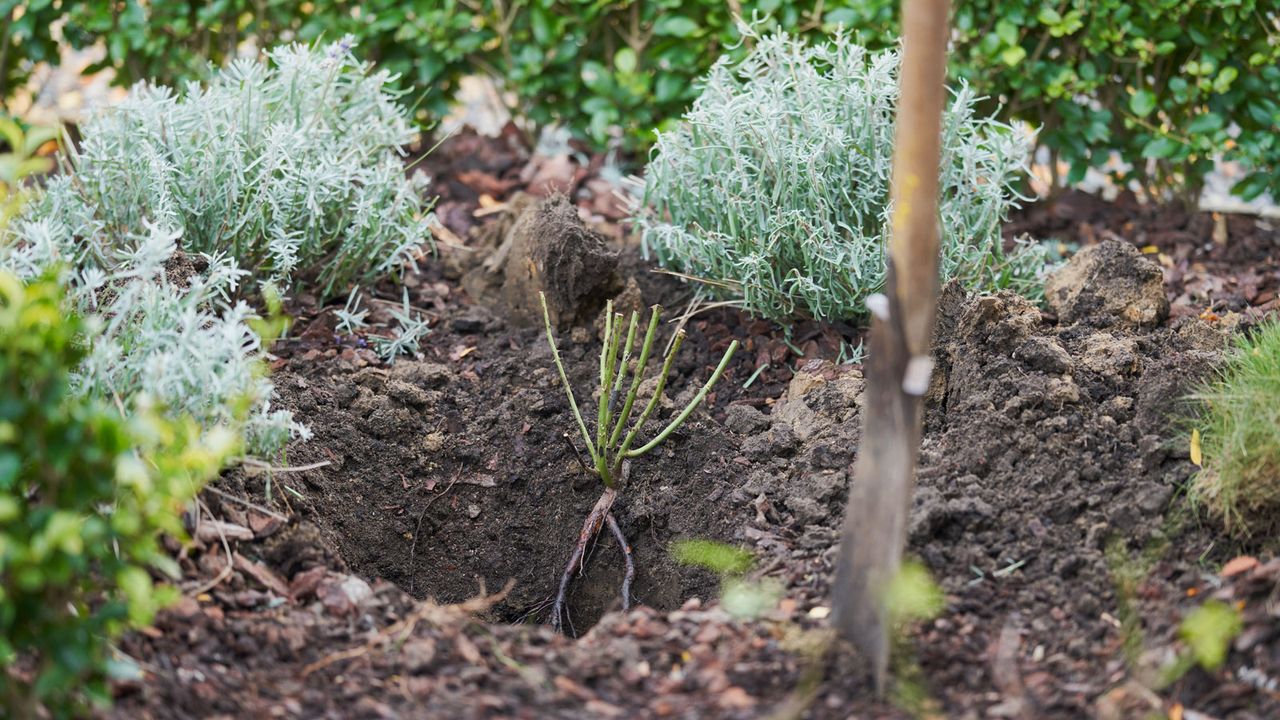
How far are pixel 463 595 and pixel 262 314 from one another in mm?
1222

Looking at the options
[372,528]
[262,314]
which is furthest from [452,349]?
[372,528]

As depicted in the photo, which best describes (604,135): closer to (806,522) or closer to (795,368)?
(795,368)

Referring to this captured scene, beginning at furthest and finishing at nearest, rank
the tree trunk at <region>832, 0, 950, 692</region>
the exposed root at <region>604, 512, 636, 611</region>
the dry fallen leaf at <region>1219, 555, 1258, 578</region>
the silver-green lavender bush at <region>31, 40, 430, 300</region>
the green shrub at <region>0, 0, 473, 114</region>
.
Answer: the green shrub at <region>0, 0, 473, 114</region> → the silver-green lavender bush at <region>31, 40, 430, 300</region> → the exposed root at <region>604, 512, 636, 611</region> → the dry fallen leaf at <region>1219, 555, 1258, 578</region> → the tree trunk at <region>832, 0, 950, 692</region>

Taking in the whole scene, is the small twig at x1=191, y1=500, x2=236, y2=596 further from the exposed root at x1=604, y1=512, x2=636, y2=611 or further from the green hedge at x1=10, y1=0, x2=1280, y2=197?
the green hedge at x1=10, y1=0, x2=1280, y2=197

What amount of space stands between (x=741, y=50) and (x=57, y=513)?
3307 millimetres

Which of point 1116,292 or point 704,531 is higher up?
point 1116,292

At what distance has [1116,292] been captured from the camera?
3469 millimetres

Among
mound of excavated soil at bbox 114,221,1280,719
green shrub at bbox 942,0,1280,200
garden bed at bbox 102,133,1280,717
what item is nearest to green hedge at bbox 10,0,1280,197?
green shrub at bbox 942,0,1280,200

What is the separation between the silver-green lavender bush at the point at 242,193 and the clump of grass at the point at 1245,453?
6.99 ft

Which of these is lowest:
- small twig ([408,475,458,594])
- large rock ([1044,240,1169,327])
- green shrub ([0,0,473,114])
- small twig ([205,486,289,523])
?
small twig ([408,475,458,594])

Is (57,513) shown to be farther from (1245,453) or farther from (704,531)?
(1245,453)

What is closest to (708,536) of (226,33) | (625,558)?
(625,558)

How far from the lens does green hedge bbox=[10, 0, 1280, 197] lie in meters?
4.52

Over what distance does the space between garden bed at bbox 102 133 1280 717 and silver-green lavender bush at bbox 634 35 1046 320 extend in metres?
0.21
